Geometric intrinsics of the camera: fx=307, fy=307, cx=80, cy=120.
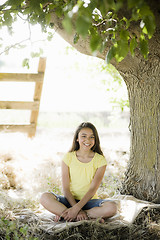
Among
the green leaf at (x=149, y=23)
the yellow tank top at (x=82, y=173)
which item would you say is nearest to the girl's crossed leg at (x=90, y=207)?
the yellow tank top at (x=82, y=173)

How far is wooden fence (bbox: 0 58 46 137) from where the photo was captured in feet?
15.2

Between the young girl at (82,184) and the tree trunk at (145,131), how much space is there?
41 centimetres

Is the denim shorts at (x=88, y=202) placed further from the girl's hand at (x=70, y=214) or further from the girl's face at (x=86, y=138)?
the girl's face at (x=86, y=138)

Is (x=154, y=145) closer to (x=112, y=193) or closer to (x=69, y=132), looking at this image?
(x=112, y=193)

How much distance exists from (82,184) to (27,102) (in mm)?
2729

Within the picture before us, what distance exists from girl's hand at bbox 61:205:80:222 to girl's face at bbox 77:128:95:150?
484mm

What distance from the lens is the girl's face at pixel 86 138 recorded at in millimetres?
2420

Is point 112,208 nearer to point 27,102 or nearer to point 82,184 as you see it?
point 82,184

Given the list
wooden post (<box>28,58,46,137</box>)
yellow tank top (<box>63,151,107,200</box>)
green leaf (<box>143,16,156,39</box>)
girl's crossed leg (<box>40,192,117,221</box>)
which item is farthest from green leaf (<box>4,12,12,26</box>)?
wooden post (<box>28,58,46,137</box>)

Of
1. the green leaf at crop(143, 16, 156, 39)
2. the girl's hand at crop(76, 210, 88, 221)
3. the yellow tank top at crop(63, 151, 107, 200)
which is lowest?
the girl's hand at crop(76, 210, 88, 221)

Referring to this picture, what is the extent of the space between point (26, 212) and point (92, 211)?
1.70 ft

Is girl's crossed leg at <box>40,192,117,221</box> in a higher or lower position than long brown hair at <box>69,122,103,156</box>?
lower

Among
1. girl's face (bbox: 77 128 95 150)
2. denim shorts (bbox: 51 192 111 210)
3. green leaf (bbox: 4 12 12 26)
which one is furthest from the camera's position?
girl's face (bbox: 77 128 95 150)

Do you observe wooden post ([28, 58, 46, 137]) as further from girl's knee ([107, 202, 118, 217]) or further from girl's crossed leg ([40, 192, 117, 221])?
girl's knee ([107, 202, 118, 217])
